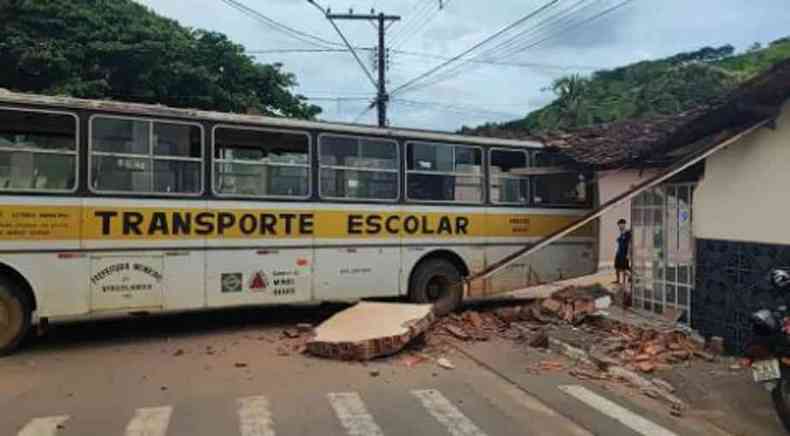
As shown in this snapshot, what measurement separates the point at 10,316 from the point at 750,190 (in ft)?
28.6

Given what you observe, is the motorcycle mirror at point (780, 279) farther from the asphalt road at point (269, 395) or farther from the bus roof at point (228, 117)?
the bus roof at point (228, 117)

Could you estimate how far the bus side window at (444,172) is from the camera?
11688 mm

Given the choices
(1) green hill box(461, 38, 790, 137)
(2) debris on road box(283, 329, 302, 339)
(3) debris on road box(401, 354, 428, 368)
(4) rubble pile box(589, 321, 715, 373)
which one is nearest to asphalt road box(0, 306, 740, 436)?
(3) debris on road box(401, 354, 428, 368)

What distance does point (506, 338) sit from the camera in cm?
1038

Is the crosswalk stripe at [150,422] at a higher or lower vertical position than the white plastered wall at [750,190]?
lower

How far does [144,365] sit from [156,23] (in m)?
18.2

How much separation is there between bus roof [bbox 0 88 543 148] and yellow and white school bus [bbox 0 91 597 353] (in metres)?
0.02

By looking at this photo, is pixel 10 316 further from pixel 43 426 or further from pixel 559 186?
pixel 559 186

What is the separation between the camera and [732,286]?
8.68 metres

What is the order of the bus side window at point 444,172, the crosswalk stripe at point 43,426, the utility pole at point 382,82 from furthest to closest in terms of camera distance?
1. the utility pole at point 382,82
2. the bus side window at point 444,172
3. the crosswalk stripe at point 43,426

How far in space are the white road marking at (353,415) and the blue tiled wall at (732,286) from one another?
454cm

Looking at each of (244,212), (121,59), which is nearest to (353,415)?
(244,212)

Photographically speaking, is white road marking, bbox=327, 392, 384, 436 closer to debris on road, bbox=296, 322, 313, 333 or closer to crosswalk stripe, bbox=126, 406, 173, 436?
crosswalk stripe, bbox=126, 406, 173, 436

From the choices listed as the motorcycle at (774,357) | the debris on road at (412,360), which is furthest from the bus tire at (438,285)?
the motorcycle at (774,357)
